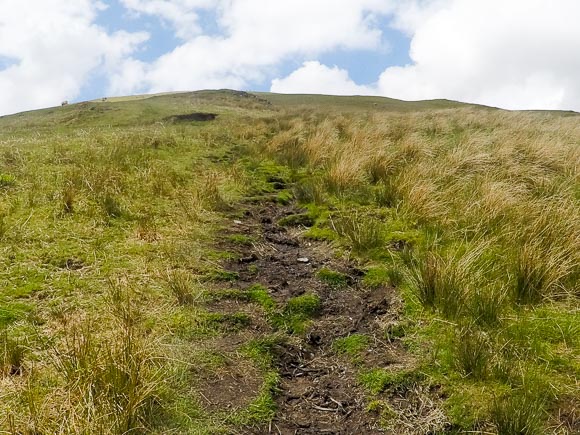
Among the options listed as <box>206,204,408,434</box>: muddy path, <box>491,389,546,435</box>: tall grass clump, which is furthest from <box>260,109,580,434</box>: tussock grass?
<box>206,204,408,434</box>: muddy path

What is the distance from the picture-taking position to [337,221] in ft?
20.1

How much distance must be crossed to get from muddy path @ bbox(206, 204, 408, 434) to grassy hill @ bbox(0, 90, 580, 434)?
17 millimetres

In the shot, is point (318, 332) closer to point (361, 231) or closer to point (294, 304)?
point (294, 304)

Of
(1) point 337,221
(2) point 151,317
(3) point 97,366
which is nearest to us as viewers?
(3) point 97,366

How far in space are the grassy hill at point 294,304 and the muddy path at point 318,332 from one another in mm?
17

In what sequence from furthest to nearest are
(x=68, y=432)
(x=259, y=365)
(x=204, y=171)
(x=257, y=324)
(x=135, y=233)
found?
1. (x=204, y=171)
2. (x=135, y=233)
3. (x=257, y=324)
4. (x=259, y=365)
5. (x=68, y=432)

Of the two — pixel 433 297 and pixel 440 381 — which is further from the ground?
pixel 433 297

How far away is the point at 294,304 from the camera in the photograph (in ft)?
13.9

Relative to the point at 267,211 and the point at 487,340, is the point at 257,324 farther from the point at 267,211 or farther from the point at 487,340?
the point at 267,211

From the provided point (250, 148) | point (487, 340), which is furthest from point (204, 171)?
point (487, 340)

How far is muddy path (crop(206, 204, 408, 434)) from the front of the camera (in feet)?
9.71

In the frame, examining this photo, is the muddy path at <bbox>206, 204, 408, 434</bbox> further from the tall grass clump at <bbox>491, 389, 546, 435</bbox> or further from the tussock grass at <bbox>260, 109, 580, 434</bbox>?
the tall grass clump at <bbox>491, 389, 546, 435</bbox>

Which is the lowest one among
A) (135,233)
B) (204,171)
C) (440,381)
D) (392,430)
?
(392,430)

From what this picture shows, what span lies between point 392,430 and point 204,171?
294 inches
